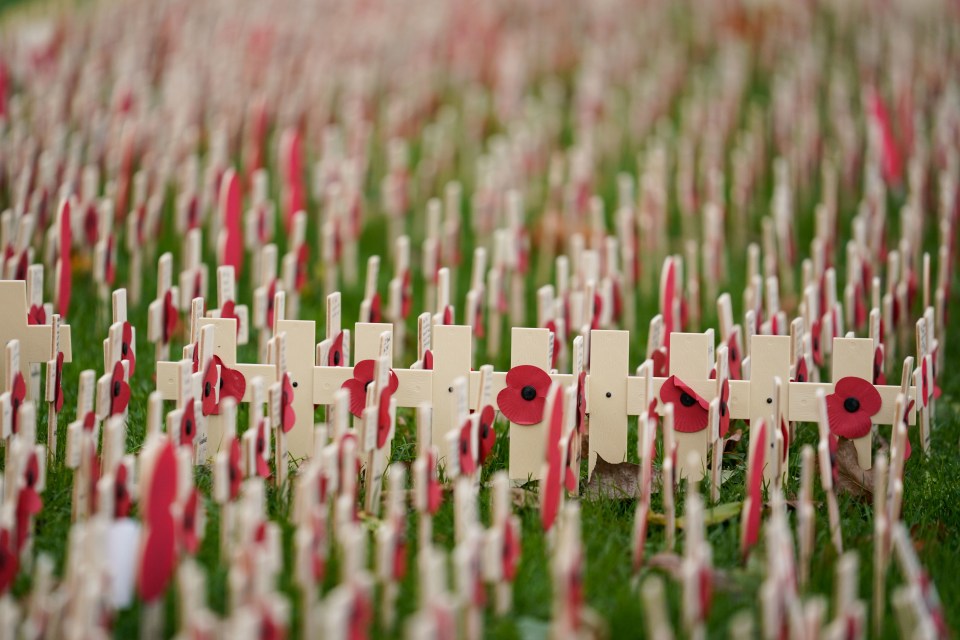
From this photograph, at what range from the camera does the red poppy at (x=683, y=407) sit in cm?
345

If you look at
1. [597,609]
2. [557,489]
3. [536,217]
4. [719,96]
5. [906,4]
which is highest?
[906,4]

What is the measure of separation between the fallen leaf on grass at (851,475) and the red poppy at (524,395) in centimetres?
92

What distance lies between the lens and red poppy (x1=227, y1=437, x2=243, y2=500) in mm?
2834

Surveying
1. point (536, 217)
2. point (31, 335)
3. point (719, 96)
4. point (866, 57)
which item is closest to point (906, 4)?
point (866, 57)

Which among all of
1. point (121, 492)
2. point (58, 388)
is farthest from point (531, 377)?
point (58, 388)

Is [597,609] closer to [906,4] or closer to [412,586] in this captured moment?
[412,586]

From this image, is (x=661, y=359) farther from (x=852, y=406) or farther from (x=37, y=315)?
(x=37, y=315)

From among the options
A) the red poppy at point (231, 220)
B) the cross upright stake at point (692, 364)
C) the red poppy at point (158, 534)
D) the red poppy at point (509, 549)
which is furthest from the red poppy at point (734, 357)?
the red poppy at point (231, 220)

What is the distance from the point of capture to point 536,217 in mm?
6551

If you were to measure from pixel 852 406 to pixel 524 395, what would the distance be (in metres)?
0.93

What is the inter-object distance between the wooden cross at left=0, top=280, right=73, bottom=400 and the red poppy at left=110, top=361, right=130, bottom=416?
32cm

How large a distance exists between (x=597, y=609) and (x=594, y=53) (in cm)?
648

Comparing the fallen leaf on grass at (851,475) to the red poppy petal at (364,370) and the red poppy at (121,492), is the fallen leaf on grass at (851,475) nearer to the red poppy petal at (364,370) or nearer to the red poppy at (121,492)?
the red poppy petal at (364,370)

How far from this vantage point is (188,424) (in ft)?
10.5
